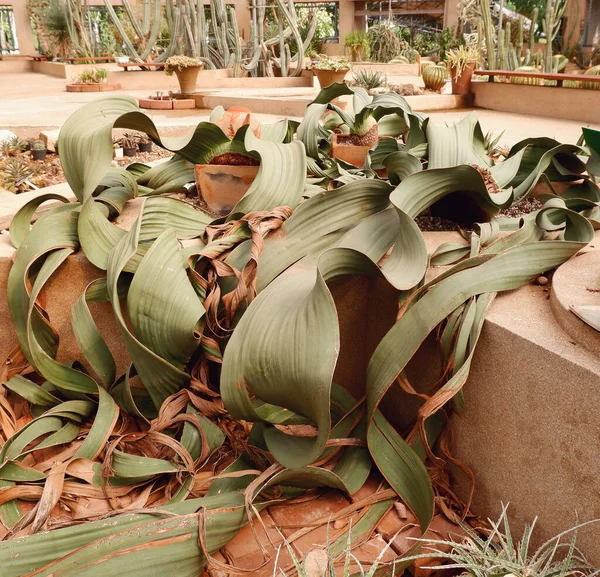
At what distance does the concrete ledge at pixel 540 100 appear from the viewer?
4855 mm

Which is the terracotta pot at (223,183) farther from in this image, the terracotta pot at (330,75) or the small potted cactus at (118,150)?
the terracotta pot at (330,75)

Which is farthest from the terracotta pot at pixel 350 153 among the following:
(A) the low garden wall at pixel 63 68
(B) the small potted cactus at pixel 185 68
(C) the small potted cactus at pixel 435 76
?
(A) the low garden wall at pixel 63 68

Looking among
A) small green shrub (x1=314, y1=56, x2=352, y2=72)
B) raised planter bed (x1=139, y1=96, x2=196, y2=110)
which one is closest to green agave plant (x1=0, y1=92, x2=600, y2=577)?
raised planter bed (x1=139, y1=96, x2=196, y2=110)

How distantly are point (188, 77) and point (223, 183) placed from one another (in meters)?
5.62

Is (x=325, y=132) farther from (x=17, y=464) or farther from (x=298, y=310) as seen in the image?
(x=17, y=464)

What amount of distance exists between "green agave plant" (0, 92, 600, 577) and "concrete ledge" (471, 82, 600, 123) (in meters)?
3.75

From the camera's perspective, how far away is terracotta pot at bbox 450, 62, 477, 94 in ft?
19.6

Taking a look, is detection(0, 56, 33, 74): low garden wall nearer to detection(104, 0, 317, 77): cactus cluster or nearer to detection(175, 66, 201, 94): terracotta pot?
detection(104, 0, 317, 77): cactus cluster

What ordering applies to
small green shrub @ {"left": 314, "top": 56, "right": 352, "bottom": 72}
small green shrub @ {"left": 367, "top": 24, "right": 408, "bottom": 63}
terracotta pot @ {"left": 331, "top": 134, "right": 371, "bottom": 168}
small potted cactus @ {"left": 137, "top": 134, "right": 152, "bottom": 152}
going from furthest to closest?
small green shrub @ {"left": 367, "top": 24, "right": 408, "bottom": 63} → small green shrub @ {"left": 314, "top": 56, "right": 352, "bottom": 72} → small potted cactus @ {"left": 137, "top": 134, "right": 152, "bottom": 152} → terracotta pot @ {"left": 331, "top": 134, "right": 371, "bottom": 168}

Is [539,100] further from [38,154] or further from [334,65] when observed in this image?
→ [38,154]

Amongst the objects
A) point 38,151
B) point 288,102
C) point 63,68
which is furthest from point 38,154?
point 63,68

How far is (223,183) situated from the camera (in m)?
1.63

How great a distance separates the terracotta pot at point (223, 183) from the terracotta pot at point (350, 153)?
42cm

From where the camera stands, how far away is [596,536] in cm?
95
